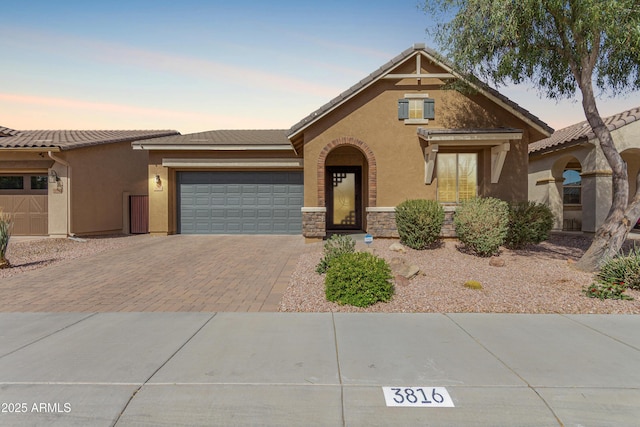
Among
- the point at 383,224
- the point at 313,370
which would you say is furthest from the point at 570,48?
the point at 313,370

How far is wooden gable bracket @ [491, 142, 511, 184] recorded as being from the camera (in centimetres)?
1097

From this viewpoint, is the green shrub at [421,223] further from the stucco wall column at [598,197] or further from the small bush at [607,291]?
the stucco wall column at [598,197]

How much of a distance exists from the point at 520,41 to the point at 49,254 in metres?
15.0

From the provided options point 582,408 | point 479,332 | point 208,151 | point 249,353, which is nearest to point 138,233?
point 208,151

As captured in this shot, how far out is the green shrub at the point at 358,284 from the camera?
5680mm

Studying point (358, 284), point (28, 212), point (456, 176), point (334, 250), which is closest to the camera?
point (358, 284)

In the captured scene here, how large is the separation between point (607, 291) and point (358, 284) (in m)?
4.63

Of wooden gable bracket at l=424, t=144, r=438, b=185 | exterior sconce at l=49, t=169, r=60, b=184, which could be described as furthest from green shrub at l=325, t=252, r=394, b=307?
exterior sconce at l=49, t=169, r=60, b=184

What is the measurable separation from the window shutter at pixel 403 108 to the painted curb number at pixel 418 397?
34.1 ft

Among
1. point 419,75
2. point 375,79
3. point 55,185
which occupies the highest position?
point 419,75

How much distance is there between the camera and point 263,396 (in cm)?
313

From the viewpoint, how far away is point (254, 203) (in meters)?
15.3

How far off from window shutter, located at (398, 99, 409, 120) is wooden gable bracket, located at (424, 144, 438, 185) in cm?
146

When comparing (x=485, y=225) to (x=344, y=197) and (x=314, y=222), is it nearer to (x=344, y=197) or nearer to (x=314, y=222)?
(x=314, y=222)
